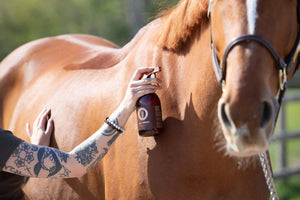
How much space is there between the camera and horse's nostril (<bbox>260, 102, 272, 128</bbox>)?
164 cm

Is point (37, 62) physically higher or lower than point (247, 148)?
higher

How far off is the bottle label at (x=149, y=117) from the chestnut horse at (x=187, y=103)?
90 millimetres

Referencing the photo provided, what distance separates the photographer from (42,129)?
9.70 ft

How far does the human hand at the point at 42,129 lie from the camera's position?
2.90 metres

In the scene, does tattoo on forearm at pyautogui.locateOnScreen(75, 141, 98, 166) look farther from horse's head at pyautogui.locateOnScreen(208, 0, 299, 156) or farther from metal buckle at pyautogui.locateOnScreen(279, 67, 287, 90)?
metal buckle at pyautogui.locateOnScreen(279, 67, 287, 90)

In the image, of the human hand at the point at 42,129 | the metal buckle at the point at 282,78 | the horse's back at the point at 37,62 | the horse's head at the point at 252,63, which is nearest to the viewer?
the horse's head at the point at 252,63

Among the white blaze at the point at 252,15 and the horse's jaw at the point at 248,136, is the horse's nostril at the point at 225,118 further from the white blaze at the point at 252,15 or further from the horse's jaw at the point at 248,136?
the white blaze at the point at 252,15

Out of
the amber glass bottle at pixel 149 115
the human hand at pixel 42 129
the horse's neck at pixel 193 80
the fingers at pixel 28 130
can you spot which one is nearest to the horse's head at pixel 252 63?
the horse's neck at pixel 193 80

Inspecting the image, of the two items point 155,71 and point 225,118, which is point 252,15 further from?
point 155,71

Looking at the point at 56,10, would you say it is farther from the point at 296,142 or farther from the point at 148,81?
the point at 148,81

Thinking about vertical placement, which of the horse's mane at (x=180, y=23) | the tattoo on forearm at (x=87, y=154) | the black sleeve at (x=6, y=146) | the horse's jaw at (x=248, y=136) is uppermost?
the horse's mane at (x=180, y=23)

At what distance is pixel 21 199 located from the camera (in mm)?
2709

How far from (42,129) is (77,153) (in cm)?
77

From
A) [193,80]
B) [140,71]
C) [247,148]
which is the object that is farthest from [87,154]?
[247,148]
